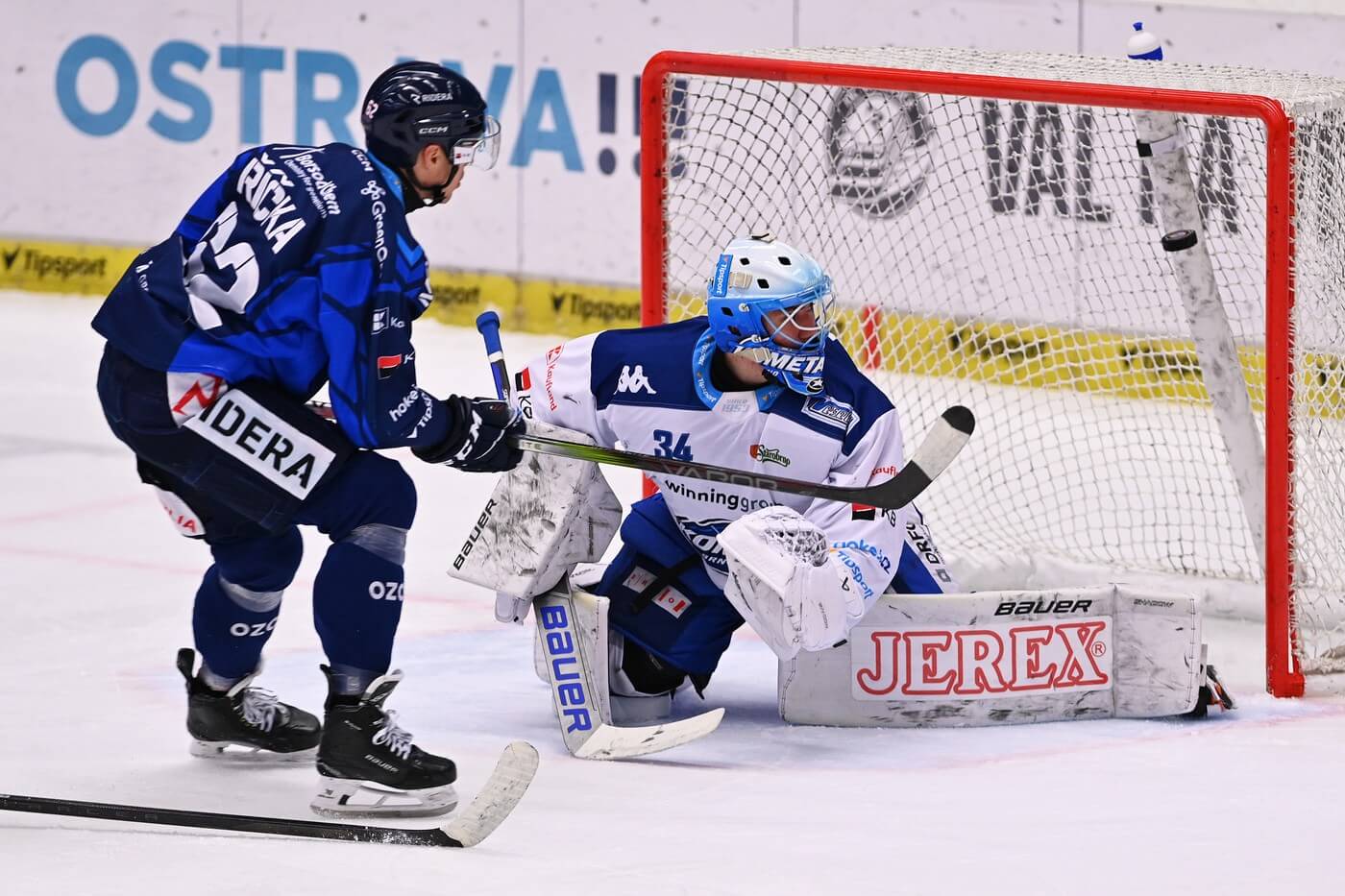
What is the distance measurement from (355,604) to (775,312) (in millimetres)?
864

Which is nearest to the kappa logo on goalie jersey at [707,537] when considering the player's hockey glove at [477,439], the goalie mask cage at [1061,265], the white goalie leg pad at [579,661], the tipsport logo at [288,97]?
the white goalie leg pad at [579,661]

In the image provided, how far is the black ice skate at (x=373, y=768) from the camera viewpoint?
312 centimetres

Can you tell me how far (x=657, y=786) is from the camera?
3293 mm

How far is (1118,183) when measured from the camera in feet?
18.2

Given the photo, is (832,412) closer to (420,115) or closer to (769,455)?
(769,455)

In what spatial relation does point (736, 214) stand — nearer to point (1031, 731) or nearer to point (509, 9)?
point (1031, 731)

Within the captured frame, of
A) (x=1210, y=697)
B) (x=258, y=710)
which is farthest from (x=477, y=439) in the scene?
(x=1210, y=697)

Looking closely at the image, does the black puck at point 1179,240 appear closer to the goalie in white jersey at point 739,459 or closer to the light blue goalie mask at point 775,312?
the goalie in white jersey at point 739,459

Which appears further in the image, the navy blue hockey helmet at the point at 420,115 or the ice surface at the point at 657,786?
the navy blue hockey helmet at the point at 420,115

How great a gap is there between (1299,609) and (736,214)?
181cm

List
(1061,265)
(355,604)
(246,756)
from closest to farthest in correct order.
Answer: (355,604), (246,756), (1061,265)

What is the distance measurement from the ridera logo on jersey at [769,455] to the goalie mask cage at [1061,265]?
957mm

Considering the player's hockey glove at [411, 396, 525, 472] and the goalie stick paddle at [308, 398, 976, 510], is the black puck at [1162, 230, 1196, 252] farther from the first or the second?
the player's hockey glove at [411, 396, 525, 472]

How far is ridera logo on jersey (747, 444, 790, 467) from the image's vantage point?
3555 mm
